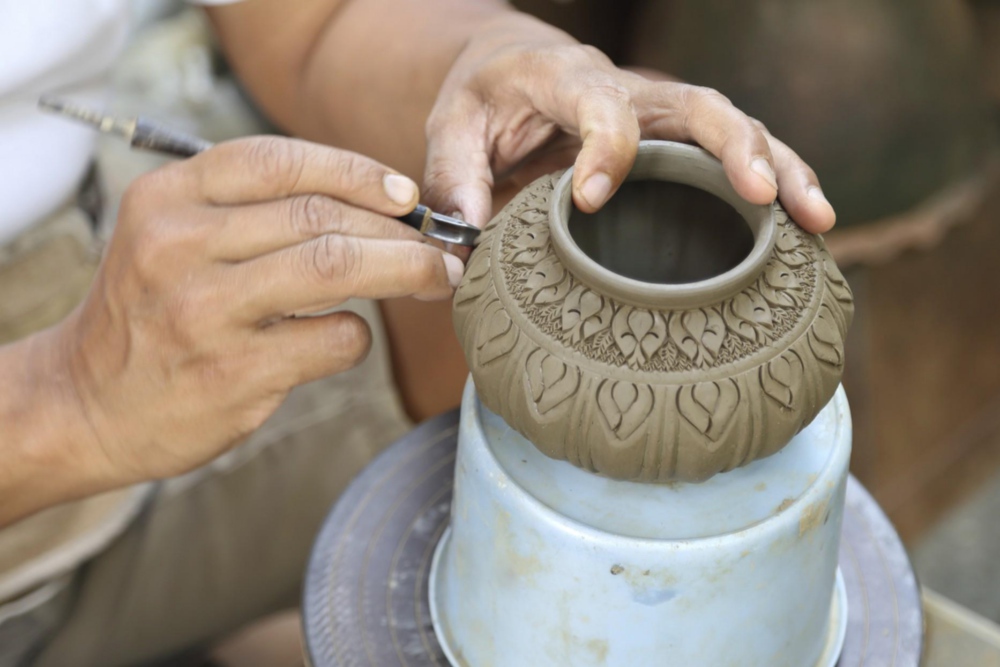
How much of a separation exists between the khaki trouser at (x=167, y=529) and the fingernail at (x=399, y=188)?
59 cm

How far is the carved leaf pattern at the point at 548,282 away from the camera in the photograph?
679 mm

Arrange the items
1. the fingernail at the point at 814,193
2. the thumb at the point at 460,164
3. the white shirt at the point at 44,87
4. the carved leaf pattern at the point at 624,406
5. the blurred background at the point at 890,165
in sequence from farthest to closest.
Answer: the blurred background at the point at 890,165
the white shirt at the point at 44,87
the thumb at the point at 460,164
the fingernail at the point at 814,193
the carved leaf pattern at the point at 624,406

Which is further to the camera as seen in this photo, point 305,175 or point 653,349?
point 305,175

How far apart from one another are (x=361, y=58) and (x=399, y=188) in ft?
1.74

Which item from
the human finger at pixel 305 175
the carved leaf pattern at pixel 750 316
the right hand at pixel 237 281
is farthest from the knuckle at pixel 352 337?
the carved leaf pattern at pixel 750 316

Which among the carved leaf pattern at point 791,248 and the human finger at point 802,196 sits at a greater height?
the human finger at point 802,196

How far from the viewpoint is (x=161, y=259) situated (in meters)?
0.80

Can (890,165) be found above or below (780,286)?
below

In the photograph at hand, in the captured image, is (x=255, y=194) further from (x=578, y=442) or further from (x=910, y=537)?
(x=910, y=537)

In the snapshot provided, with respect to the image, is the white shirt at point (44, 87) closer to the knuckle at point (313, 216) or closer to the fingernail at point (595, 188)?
the knuckle at point (313, 216)

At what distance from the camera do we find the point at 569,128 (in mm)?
904

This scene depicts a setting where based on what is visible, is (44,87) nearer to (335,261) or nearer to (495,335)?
Answer: (335,261)

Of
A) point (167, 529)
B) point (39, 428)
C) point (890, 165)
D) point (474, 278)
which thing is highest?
point (474, 278)

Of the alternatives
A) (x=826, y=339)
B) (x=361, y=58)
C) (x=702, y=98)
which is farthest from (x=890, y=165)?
(x=826, y=339)
